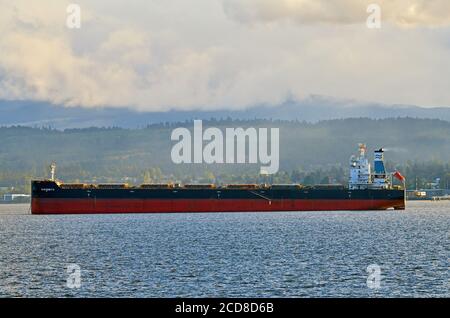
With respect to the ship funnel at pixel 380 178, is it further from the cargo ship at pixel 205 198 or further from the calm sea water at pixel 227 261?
the calm sea water at pixel 227 261

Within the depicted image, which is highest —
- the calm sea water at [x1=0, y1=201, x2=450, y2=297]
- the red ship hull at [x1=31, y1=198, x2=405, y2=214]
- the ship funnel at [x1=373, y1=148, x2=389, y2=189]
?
the ship funnel at [x1=373, y1=148, x2=389, y2=189]

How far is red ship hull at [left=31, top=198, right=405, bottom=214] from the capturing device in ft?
360

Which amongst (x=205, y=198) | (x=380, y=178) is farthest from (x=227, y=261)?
(x=380, y=178)

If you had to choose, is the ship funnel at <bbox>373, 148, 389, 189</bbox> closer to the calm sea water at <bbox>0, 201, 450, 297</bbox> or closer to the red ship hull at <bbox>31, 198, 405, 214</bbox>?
the red ship hull at <bbox>31, 198, 405, 214</bbox>

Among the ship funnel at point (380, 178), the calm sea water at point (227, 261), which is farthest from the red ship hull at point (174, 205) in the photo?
the calm sea water at point (227, 261)

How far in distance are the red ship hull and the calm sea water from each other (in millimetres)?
22206

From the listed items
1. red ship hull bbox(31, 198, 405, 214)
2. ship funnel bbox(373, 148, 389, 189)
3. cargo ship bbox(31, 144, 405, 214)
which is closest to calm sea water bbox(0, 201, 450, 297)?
cargo ship bbox(31, 144, 405, 214)

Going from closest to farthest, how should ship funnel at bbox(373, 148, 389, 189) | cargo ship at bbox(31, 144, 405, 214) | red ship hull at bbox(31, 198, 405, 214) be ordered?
cargo ship at bbox(31, 144, 405, 214)
red ship hull at bbox(31, 198, 405, 214)
ship funnel at bbox(373, 148, 389, 189)

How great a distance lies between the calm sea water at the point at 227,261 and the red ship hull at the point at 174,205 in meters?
22.2

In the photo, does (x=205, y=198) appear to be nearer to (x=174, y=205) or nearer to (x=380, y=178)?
(x=174, y=205)

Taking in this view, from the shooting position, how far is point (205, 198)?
112938 millimetres

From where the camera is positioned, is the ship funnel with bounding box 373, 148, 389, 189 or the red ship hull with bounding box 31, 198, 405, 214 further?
the ship funnel with bounding box 373, 148, 389, 189

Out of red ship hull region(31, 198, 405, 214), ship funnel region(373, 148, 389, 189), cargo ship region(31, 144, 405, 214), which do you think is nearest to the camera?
cargo ship region(31, 144, 405, 214)

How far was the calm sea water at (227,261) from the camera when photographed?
1709 inches
